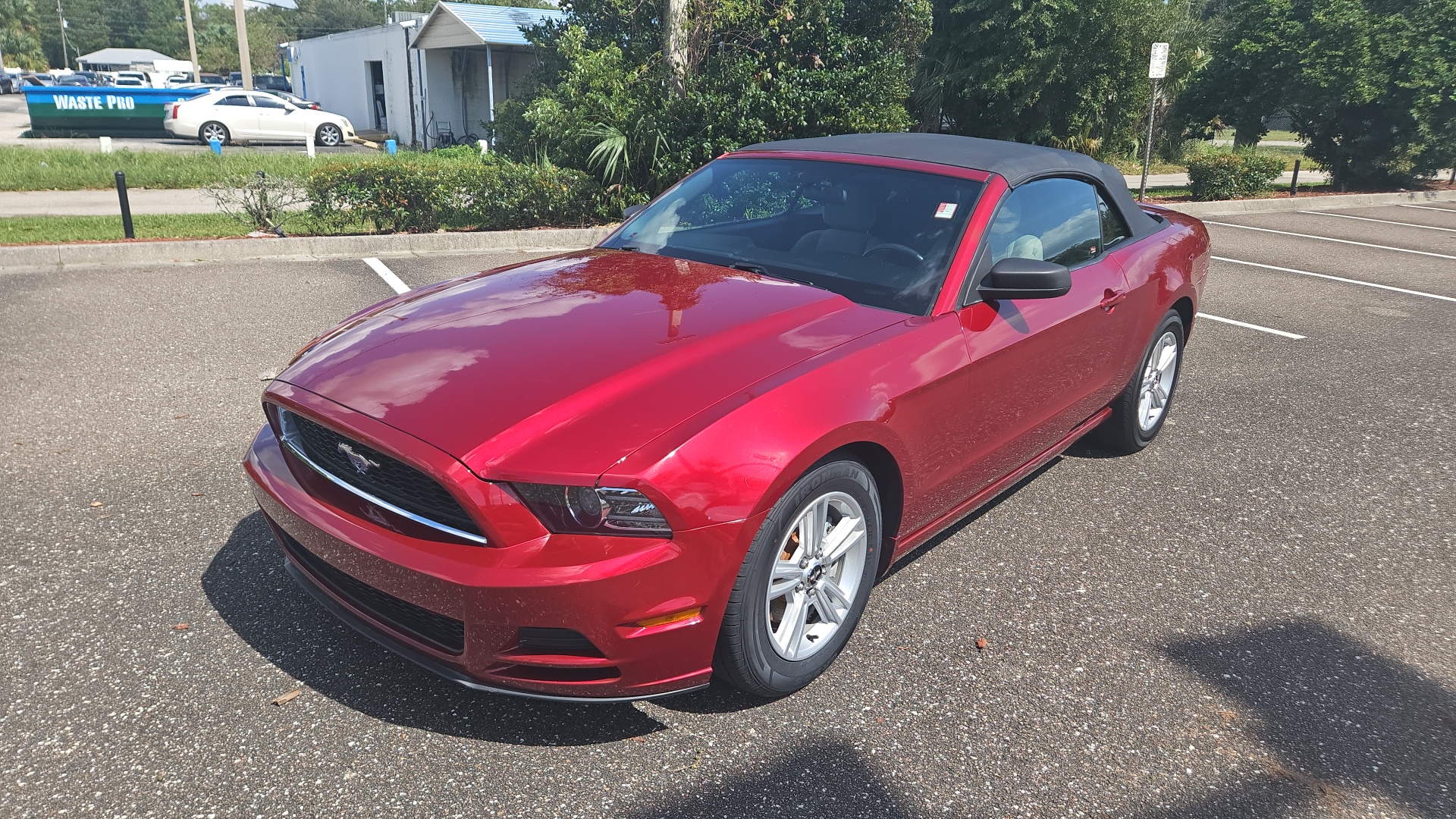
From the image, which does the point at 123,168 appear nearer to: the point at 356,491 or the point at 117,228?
the point at 117,228

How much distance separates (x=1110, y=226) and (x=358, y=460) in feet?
12.1

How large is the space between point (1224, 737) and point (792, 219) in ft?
7.97

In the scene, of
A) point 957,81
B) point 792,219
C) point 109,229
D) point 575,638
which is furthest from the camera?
point 957,81

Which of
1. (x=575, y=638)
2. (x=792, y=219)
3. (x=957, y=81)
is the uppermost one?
(x=957, y=81)

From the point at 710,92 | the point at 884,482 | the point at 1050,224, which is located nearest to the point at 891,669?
the point at 884,482

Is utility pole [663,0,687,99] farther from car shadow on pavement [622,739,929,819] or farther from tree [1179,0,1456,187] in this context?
tree [1179,0,1456,187]

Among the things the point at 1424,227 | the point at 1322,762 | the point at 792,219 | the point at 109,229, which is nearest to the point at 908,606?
the point at 1322,762

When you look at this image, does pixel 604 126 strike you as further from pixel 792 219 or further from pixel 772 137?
pixel 792 219

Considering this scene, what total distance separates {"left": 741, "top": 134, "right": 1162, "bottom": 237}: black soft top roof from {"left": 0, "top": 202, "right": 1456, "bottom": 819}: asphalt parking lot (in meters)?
1.42

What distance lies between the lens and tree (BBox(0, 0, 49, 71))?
88938 mm

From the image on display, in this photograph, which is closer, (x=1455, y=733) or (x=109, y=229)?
(x=1455, y=733)

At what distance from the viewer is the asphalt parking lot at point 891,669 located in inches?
103

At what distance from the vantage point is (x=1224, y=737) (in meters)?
2.90

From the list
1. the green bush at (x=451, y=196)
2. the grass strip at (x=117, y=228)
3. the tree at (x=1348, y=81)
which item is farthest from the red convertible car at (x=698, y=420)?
the tree at (x=1348, y=81)
